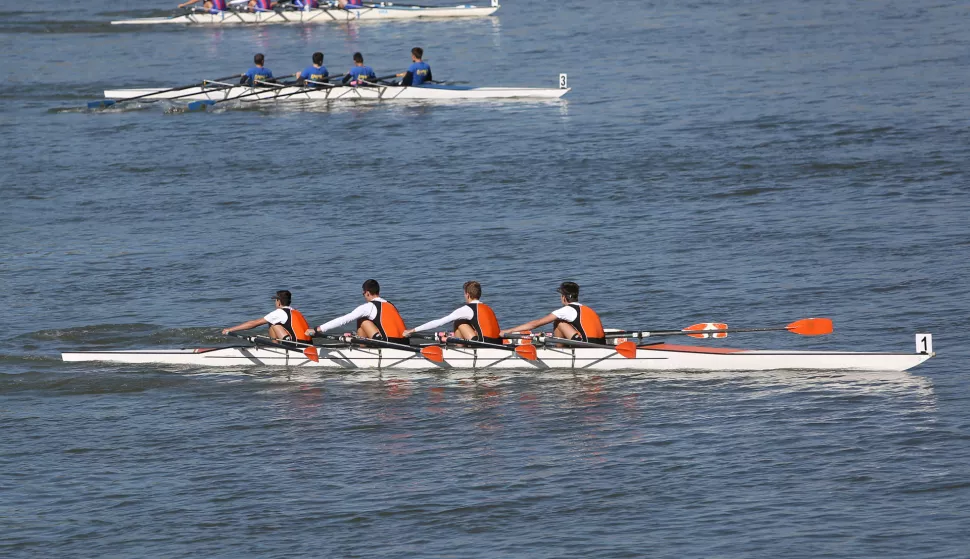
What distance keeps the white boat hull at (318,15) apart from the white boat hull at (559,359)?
37923 mm

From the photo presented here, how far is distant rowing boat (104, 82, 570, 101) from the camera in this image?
1614 inches

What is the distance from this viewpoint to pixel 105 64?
5116 centimetres

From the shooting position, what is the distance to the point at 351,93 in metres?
42.2

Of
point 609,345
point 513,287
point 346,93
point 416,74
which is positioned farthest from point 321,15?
point 609,345

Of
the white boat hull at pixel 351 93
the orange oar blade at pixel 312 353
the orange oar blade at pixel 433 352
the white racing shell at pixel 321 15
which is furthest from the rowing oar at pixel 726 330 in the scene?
the white racing shell at pixel 321 15

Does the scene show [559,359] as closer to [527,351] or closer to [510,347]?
[527,351]

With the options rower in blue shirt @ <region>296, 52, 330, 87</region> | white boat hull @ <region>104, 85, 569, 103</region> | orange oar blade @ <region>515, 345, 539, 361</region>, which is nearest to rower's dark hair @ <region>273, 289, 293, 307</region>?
orange oar blade @ <region>515, 345, 539, 361</region>

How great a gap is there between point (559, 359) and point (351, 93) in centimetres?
2466

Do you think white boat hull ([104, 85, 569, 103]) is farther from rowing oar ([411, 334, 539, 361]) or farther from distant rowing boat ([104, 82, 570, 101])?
rowing oar ([411, 334, 539, 361])

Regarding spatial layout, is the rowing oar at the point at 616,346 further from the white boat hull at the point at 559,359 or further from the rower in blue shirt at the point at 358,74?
the rower in blue shirt at the point at 358,74

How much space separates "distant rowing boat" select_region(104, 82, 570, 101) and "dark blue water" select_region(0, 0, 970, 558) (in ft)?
1.65

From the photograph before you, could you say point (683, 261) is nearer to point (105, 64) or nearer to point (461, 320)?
point (461, 320)

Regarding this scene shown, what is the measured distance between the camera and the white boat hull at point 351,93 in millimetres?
41000

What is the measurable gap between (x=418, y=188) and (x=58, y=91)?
19827 mm
